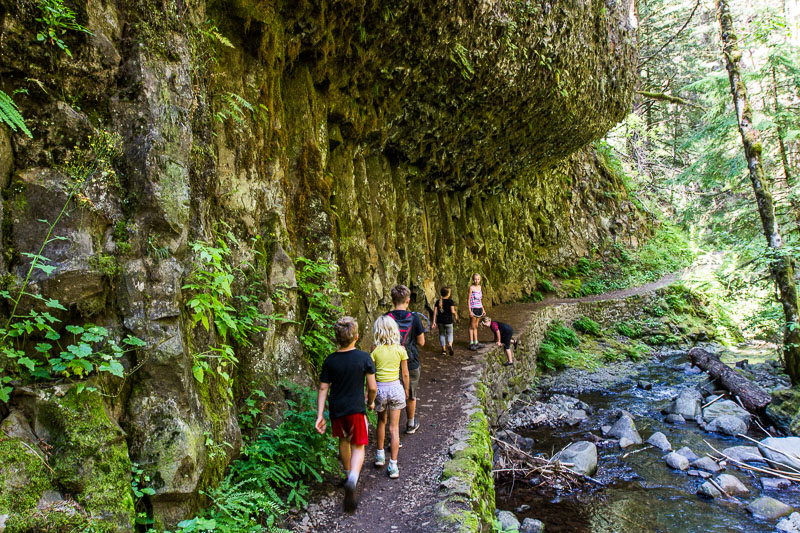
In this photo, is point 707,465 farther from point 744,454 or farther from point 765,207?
point 765,207

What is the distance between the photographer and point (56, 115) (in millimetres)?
3062

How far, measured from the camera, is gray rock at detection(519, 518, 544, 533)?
223 inches

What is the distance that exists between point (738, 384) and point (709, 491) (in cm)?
592

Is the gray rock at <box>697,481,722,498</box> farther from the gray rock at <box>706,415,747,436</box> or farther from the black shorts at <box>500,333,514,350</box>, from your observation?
the black shorts at <box>500,333,514,350</box>

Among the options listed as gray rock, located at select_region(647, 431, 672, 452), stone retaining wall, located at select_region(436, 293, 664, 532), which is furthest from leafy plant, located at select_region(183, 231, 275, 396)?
gray rock, located at select_region(647, 431, 672, 452)

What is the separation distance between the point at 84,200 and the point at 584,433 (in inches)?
370

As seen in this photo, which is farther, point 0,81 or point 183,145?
point 183,145

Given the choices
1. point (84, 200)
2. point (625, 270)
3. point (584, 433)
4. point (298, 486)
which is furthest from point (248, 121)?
point (625, 270)

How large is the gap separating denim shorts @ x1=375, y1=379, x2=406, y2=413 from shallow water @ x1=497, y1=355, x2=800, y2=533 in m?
3.03

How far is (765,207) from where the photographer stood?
1062cm

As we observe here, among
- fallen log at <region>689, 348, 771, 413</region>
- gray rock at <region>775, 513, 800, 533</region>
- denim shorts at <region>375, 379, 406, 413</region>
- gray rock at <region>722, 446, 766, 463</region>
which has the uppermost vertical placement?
denim shorts at <region>375, 379, 406, 413</region>

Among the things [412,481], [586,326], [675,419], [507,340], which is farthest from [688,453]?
[586,326]

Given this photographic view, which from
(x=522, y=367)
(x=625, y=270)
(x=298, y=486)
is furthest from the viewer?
(x=625, y=270)

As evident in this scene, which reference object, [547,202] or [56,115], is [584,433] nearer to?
[56,115]
